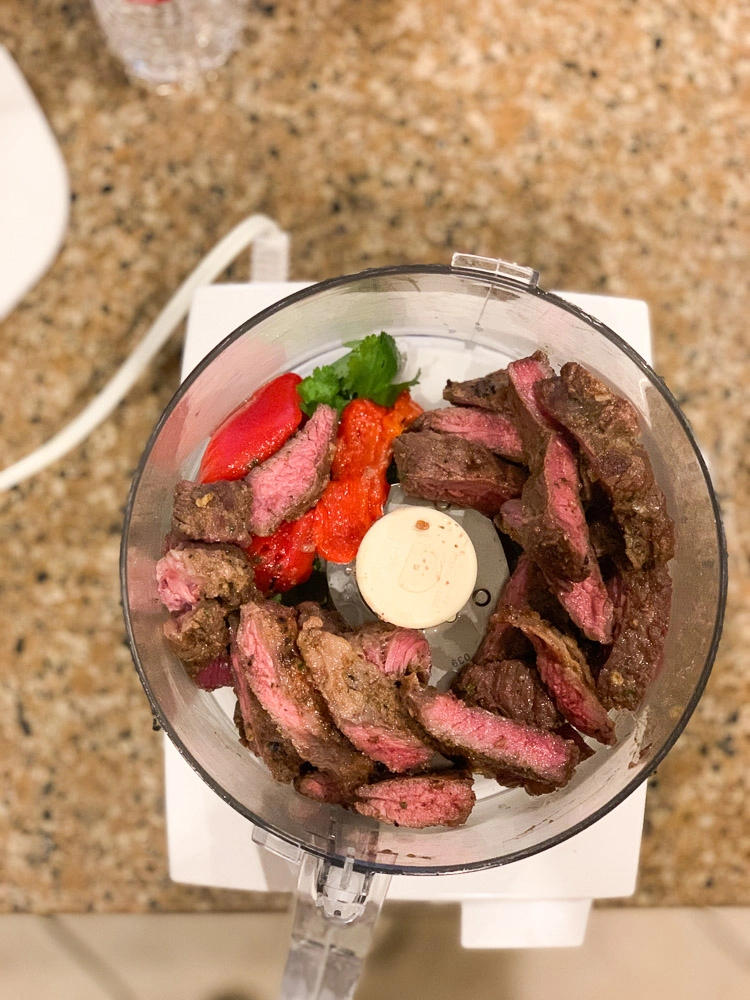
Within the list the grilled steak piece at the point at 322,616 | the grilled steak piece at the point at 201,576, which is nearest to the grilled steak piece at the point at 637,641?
the grilled steak piece at the point at 322,616

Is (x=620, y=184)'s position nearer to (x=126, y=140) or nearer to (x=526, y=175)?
(x=526, y=175)

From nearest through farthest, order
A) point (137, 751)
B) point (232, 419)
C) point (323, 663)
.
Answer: point (323, 663) → point (232, 419) → point (137, 751)

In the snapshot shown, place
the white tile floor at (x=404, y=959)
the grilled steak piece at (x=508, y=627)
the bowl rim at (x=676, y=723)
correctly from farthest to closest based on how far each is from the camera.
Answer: the white tile floor at (x=404, y=959) < the grilled steak piece at (x=508, y=627) < the bowl rim at (x=676, y=723)

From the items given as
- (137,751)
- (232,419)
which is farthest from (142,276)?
(137,751)

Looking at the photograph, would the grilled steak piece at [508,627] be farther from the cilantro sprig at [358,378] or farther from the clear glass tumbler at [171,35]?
the clear glass tumbler at [171,35]

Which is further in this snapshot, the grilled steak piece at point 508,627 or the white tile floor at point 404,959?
the white tile floor at point 404,959

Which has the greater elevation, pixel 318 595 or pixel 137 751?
pixel 318 595

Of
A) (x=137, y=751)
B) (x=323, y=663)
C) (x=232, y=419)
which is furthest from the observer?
(x=137, y=751)
